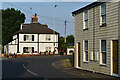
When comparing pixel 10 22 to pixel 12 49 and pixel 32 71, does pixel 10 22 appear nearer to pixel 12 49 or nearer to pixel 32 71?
pixel 12 49

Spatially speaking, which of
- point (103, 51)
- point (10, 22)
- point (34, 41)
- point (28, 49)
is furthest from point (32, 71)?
point (10, 22)

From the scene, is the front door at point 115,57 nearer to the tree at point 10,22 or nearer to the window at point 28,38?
the window at point 28,38

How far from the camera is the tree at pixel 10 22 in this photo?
284 feet

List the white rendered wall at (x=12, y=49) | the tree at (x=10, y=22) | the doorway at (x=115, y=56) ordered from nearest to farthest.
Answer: the doorway at (x=115, y=56), the white rendered wall at (x=12, y=49), the tree at (x=10, y=22)

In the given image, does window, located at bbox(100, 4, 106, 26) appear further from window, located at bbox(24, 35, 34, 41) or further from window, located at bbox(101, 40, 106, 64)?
window, located at bbox(24, 35, 34, 41)

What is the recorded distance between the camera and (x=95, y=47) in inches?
747

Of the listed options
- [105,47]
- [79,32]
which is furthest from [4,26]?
[105,47]

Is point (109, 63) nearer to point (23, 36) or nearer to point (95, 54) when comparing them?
point (95, 54)

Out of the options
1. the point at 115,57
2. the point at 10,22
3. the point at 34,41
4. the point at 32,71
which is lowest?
the point at 32,71

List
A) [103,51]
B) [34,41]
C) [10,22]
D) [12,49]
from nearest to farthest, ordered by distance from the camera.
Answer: [103,51] → [34,41] → [12,49] → [10,22]

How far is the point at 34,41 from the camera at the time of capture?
62750 mm

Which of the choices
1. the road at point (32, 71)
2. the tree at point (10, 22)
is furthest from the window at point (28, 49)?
the road at point (32, 71)

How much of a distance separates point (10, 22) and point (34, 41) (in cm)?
2907

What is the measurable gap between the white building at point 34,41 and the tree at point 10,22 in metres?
23.2
